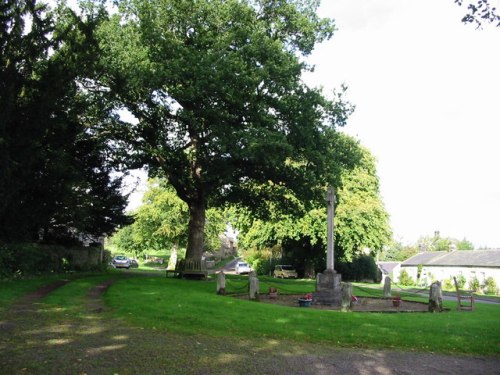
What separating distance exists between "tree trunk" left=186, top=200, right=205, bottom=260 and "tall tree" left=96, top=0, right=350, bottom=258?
6 cm

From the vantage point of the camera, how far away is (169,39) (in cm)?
2228

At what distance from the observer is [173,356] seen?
757 centimetres

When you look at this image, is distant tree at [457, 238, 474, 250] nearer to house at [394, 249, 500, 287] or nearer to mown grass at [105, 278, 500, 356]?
house at [394, 249, 500, 287]

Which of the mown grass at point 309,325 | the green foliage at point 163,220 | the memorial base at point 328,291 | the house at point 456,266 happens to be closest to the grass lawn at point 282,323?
the mown grass at point 309,325

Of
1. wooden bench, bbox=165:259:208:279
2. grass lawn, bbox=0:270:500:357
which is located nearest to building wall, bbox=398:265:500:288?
wooden bench, bbox=165:259:208:279

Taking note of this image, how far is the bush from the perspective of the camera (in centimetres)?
4706

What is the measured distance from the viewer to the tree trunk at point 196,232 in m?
26.1

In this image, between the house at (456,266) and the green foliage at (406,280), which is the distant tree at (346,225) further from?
the green foliage at (406,280)

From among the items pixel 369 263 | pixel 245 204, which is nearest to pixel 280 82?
pixel 245 204

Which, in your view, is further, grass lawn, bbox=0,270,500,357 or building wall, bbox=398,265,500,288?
building wall, bbox=398,265,500,288

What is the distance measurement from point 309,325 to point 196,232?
15.7 meters

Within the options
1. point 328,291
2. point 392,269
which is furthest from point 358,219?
point 392,269

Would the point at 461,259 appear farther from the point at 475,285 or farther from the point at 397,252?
the point at 397,252

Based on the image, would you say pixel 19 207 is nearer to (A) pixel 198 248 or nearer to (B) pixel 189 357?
(A) pixel 198 248
